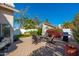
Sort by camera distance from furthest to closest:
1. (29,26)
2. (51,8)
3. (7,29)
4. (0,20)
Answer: (29,26) → (51,8) → (7,29) → (0,20)

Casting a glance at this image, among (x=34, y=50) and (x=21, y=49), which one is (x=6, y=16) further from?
(x=34, y=50)

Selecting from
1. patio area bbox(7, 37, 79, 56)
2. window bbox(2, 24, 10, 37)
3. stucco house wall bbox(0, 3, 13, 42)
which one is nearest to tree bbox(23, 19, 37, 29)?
stucco house wall bbox(0, 3, 13, 42)

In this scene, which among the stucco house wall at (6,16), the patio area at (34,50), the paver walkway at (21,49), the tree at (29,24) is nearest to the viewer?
the patio area at (34,50)

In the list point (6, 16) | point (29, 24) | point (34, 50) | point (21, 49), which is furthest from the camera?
point (29, 24)

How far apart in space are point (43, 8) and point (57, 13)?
64.2 inches

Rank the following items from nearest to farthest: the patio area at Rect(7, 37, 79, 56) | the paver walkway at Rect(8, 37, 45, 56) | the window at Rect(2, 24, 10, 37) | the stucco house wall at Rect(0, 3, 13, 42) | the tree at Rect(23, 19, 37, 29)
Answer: the patio area at Rect(7, 37, 79, 56), the paver walkway at Rect(8, 37, 45, 56), the stucco house wall at Rect(0, 3, 13, 42), the window at Rect(2, 24, 10, 37), the tree at Rect(23, 19, 37, 29)

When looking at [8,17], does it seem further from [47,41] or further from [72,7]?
[72,7]

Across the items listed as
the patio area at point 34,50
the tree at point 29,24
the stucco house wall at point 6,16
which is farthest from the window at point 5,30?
the tree at point 29,24

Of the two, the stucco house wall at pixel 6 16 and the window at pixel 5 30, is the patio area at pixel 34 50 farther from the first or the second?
the stucco house wall at pixel 6 16

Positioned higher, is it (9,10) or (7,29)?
(9,10)

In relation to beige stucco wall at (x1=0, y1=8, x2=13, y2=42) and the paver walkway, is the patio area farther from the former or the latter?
beige stucco wall at (x1=0, y1=8, x2=13, y2=42)

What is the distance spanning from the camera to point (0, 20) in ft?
50.2

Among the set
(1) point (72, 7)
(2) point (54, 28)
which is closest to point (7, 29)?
(1) point (72, 7)

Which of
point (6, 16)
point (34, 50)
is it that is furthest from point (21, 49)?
point (6, 16)
